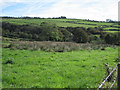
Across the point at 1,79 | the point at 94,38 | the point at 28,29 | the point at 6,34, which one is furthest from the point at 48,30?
the point at 1,79

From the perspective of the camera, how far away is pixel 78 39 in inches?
1741

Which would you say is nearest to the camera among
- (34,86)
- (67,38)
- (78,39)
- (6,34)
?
(34,86)

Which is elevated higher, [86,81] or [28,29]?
[28,29]

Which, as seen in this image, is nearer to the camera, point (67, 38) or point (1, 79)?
point (1, 79)

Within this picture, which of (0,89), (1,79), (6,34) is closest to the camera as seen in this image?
(0,89)

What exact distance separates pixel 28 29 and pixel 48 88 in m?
42.6

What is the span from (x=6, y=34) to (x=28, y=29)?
8782 mm

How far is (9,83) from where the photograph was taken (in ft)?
24.1

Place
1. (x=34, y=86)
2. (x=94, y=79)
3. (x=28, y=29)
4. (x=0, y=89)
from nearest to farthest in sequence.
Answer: (x=0, y=89), (x=34, y=86), (x=94, y=79), (x=28, y=29)

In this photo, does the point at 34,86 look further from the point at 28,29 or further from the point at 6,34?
the point at 28,29

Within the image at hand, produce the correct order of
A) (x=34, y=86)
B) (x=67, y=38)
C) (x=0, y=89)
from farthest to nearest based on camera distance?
(x=67, y=38) < (x=34, y=86) < (x=0, y=89)

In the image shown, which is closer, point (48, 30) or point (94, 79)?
point (94, 79)

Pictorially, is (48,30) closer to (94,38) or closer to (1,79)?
(94,38)

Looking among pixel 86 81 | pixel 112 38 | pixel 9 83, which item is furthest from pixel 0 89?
pixel 112 38
